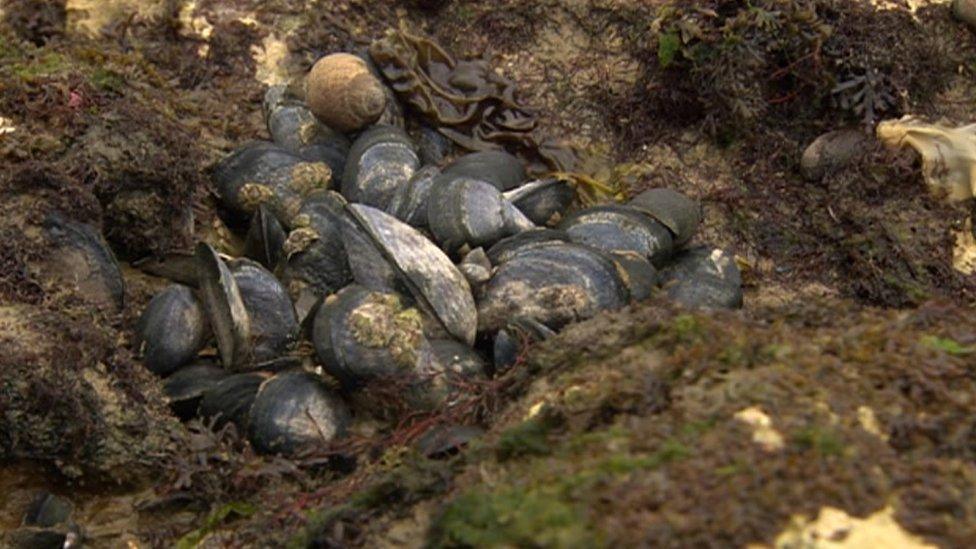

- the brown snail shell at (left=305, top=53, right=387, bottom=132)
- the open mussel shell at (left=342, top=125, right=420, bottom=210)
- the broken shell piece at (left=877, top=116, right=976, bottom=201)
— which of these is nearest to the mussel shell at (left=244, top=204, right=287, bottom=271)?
the open mussel shell at (left=342, top=125, right=420, bottom=210)

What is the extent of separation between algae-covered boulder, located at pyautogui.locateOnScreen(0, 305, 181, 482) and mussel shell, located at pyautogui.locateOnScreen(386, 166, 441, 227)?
157 cm

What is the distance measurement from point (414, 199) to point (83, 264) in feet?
5.30

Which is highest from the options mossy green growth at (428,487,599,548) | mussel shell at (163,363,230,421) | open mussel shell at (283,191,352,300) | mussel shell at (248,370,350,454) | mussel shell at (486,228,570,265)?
mossy green growth at (428,487,599,548)

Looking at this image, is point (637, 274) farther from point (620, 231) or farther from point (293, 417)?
point (293, 417)

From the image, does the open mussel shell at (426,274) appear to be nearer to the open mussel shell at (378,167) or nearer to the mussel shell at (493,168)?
the open mussel shell at (378,167)

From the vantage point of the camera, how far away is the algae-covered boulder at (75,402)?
13.6 feet

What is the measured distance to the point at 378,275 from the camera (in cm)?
496

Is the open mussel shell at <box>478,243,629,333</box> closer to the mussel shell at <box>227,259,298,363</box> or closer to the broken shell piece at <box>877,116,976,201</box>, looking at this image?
the mussel shell at <box>227,259,298,363</box>

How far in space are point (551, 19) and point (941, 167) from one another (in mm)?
2574

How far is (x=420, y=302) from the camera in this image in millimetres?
4898

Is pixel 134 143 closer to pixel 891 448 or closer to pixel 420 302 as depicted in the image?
pixel 420 302

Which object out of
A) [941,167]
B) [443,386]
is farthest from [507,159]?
[941,167]

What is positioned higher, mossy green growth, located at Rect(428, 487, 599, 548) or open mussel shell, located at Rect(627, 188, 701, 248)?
Result: mossy green growth, located at Rect(428, 487, 599, 548)

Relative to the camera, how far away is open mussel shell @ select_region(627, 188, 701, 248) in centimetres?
566
